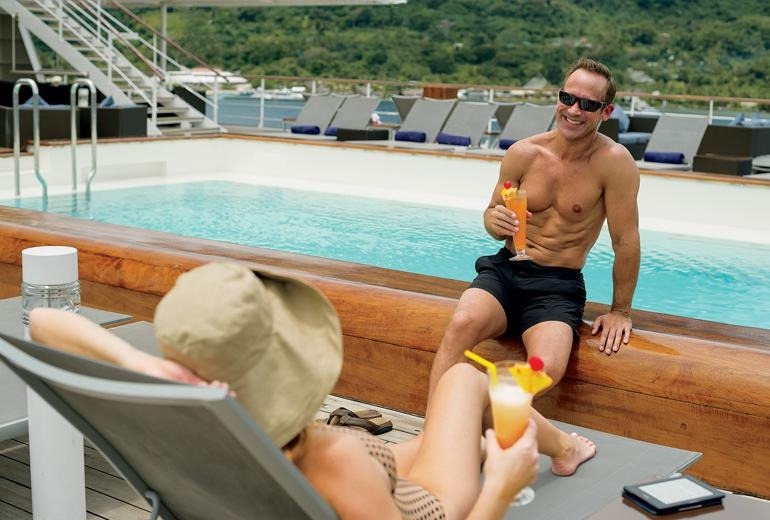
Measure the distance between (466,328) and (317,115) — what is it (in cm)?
1069

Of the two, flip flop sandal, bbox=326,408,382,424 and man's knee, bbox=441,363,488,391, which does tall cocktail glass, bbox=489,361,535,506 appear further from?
flip flop sandal, bbox=326,408,382,424

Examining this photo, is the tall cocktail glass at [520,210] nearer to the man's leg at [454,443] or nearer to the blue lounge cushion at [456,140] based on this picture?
the man's leg at [454,443]

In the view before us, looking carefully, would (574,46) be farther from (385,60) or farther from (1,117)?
(1,117)

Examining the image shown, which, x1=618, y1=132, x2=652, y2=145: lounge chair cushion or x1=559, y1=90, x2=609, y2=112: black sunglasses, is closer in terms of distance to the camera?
x1=559, y1=90, x2=609, y2=112: black sunglasses

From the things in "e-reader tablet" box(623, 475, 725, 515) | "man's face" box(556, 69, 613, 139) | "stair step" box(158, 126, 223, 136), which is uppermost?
"man's face" box(556, 69, 613, 139)

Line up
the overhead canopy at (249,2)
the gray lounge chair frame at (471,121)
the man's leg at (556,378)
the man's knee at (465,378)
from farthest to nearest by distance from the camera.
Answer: the overhead canopy at (249,2) → the gray lounge chair frame at (471,121) → the man's leg at (556,378) → the man's knee at (465,378)

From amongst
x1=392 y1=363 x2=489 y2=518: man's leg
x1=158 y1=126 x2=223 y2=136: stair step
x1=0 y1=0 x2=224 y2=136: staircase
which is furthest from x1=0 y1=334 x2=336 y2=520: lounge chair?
x1=0 y1=0 x2=224 y2=136: staircase

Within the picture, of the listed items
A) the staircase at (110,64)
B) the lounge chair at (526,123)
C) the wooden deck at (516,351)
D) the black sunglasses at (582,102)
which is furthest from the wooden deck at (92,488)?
the staircase at (110,64)

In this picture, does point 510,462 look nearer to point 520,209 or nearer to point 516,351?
point 520,209

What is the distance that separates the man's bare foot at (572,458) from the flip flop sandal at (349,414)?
1009mm

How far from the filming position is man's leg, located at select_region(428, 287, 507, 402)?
120 inches

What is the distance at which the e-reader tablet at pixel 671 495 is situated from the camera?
6.46 feet

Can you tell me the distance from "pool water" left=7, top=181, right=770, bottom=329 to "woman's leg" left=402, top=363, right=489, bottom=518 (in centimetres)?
507

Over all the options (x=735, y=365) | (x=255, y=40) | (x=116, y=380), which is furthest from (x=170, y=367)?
(x=255, y=40)
